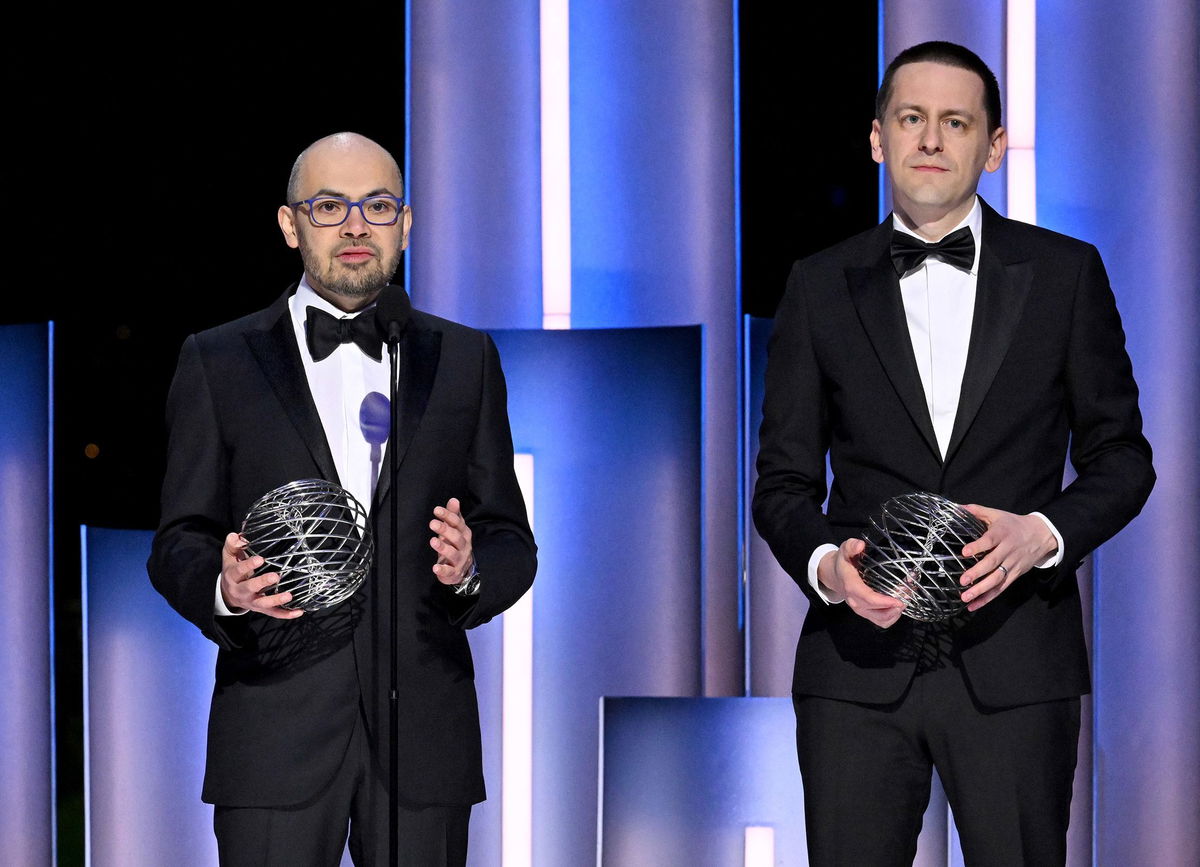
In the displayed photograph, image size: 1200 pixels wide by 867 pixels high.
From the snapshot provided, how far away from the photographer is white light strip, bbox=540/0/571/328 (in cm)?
413

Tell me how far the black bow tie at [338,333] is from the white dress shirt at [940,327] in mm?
964

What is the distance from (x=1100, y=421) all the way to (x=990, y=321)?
0.26 m

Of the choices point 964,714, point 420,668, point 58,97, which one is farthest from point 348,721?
point 58,97

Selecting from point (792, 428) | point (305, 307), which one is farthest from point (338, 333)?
point (792, 428)

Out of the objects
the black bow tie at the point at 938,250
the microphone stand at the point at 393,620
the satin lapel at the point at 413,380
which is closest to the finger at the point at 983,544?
the black bow tie at the point at 938,250

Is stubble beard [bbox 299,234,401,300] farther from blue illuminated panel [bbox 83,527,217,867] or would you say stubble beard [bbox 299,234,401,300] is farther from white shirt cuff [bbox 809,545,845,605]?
blue illuminated panel [bbox 83,527,217,867]

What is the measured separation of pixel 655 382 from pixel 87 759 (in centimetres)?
176

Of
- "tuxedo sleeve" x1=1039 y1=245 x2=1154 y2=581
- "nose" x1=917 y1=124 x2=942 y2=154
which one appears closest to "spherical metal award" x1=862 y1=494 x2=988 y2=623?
"tuxedo sleeve" x1=1039 y1=245 x2=1154 y2=581

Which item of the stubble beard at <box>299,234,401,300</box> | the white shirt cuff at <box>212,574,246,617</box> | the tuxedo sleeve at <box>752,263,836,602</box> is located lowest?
the white shirt cuff at <box>212,574,246,617</box>

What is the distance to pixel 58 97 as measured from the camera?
16.2 ft

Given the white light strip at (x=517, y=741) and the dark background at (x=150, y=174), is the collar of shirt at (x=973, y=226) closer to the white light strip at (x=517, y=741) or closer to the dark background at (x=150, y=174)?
the white light strip at (x=517, y=741)

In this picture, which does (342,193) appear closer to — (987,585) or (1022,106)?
(987,585)

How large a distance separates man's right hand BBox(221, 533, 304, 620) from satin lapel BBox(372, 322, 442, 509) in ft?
1.09

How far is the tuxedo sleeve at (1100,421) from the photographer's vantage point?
8.95 feet
